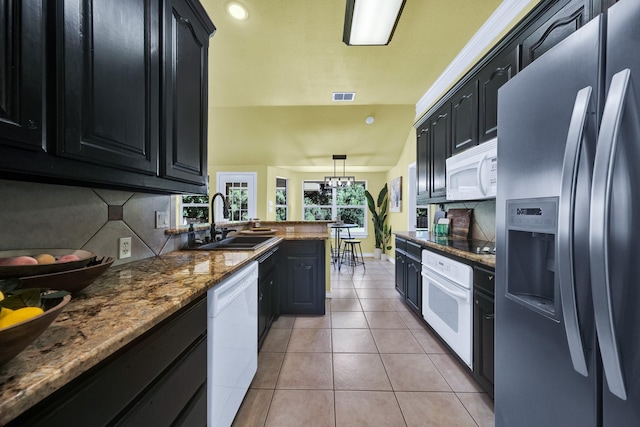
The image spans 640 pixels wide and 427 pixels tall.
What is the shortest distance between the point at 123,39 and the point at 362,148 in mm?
5312

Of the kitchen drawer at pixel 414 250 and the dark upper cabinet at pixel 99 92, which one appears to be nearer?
the dark upper cabinet at pixel 99 92

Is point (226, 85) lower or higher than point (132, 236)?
higher

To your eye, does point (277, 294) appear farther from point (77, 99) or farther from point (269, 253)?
point (77, 99)

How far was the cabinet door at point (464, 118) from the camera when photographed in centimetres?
229

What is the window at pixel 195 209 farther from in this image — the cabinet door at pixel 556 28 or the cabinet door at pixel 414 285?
the cabinet door at pixel 556 28

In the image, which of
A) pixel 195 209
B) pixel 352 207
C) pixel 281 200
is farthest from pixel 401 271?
pixel 195 209

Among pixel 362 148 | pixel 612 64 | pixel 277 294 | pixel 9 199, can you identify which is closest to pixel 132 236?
pixel 9 199

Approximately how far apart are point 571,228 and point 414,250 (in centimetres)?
211

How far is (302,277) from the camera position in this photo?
9.62ft

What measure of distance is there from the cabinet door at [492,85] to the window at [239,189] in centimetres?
528

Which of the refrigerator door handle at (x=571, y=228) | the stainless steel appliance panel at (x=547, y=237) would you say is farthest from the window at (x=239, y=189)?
the refrigerator door handle at (x=571, y=228)

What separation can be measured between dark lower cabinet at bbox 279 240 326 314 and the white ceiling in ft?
6.51

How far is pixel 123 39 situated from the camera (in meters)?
1.05

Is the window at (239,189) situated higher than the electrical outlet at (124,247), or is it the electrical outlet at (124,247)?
the window at (239,189)
